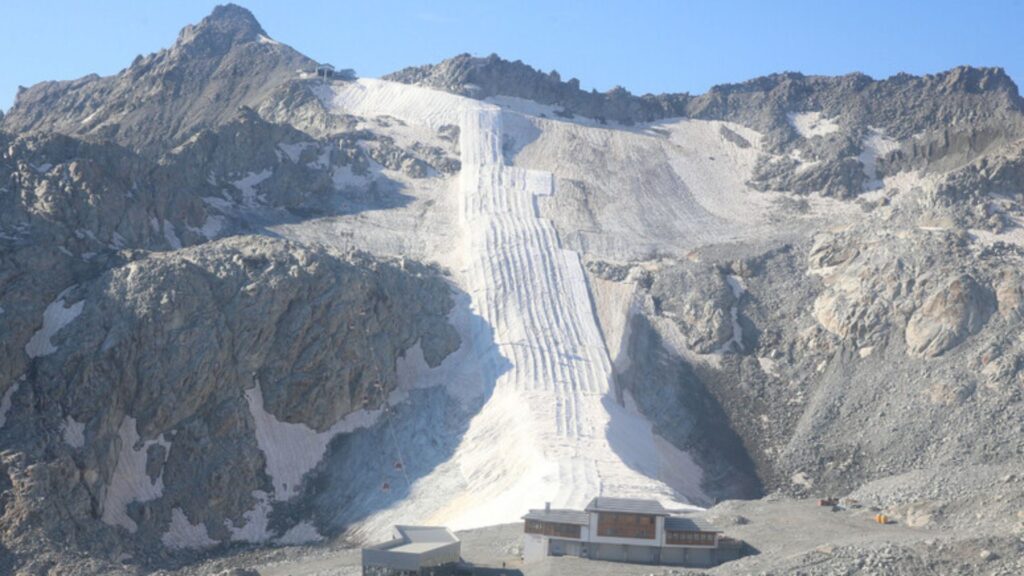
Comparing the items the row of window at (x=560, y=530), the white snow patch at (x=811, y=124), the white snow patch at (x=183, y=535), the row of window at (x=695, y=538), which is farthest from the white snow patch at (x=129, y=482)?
the white snow patch at (x=811, y=124)

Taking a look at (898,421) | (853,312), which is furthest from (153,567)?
(853,312)

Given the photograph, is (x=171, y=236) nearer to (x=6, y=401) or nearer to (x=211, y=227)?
(x=211, y=227)

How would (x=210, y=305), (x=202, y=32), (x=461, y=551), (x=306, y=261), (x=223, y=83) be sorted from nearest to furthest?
1. (x=461, y=551)
2. (x=210, y=305)
3. (x=306, y=261)
4. (x=223, y=83)
5. (x=202, y=32)

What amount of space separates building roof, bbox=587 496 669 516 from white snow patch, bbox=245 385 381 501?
19.5 metres

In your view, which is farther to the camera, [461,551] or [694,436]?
[694,436]

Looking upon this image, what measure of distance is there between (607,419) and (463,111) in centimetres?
4325

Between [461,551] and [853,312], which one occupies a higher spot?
[853,312]

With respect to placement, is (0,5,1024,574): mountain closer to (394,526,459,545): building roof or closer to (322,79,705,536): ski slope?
(322,79,705,536): ski slope

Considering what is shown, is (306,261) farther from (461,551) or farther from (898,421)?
(898,421)

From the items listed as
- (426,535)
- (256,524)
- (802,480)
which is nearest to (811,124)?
(802,480)

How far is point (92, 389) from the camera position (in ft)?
186

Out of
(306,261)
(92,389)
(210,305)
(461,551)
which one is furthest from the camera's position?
(306,261)

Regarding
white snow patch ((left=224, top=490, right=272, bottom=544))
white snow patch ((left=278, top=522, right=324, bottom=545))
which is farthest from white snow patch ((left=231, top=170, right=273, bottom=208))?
white snow patch ((left=278, top=522, right=324, bottom=545))

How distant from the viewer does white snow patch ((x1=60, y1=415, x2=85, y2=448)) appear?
54584mm
